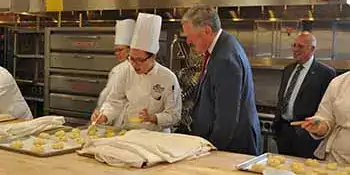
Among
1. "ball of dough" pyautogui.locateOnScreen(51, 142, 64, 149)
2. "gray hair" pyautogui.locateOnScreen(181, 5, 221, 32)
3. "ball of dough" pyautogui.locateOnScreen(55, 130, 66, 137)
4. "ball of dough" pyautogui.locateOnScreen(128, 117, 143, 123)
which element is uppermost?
"gray hair" pyautogui.locateOnScreen(181, 5, 221, 32)

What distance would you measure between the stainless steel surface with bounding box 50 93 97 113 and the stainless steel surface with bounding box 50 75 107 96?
2.2 inches

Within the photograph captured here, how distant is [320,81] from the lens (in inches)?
145

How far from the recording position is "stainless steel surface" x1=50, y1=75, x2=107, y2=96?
4844 millimetres

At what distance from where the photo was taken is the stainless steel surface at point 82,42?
15.5ft

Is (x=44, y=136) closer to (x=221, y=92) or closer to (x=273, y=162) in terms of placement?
(x=221, y=92)

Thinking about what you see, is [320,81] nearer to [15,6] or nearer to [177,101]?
[177,101]

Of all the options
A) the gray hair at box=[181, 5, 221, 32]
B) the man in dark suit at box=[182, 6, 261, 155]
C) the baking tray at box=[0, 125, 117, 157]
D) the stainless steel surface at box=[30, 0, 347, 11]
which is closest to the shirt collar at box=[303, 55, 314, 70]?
the stainless steel surface at box=[30, 0, 347, 11]

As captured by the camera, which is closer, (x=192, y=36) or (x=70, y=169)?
(x=70, y=169)

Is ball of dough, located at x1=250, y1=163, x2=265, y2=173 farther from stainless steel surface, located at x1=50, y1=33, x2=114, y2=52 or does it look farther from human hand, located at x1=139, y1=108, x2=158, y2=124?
stainless steel surface, located at x1=50, y1=33, x2=114, y2=52

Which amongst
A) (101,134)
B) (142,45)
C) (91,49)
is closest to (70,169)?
(101,134)

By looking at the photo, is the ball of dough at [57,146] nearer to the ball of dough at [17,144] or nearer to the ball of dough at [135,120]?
the ball of dough at [17,144]

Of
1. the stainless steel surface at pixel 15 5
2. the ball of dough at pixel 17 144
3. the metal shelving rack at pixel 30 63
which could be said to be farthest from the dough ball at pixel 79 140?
the stainless steel surface at pixel 15 5

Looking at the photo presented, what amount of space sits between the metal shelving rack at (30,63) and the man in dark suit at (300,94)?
112 inches

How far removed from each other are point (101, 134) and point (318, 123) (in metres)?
1.07
